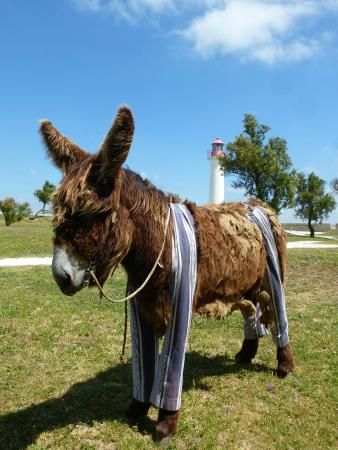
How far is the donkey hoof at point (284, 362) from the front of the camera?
536cm

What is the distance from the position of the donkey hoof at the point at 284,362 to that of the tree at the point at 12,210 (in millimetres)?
34040

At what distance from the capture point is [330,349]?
6375mm

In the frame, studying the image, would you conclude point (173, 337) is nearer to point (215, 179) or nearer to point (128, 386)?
point (128, 386)

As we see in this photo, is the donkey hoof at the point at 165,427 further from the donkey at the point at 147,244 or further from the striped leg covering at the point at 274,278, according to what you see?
the striped leg covering at the point at 274,278

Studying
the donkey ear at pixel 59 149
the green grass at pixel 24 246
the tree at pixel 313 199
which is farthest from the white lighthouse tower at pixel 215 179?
the donkey ear at pixel 59 149

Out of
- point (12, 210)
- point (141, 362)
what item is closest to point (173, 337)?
point (141, 362)

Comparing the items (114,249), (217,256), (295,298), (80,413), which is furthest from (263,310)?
(295,298)

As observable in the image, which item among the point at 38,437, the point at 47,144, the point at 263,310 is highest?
the point at 47,144

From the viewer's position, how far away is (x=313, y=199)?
4425cm

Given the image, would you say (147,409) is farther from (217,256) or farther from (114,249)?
(114,249)

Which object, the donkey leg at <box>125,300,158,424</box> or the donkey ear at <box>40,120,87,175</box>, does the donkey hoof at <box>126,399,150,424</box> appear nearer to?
the donkey leg at <box>125,300,158,424</box>

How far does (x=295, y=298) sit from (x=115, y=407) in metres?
6.43

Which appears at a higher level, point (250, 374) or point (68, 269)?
point (68, 269)

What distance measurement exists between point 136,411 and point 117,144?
103 inches
